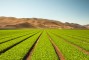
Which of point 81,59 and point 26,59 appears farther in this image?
point 26,59

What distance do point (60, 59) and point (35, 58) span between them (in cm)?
257

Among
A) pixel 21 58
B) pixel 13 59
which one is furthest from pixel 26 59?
pixel 13 59

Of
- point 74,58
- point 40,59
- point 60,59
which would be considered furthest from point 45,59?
point 74,58

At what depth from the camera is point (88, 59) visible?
45.2 ft

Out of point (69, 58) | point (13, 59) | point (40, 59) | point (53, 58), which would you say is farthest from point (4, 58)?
point (69, 58)

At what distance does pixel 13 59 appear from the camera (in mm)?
13523

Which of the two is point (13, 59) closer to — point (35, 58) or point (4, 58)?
point (4, 58)

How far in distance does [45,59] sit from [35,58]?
41.7 inches

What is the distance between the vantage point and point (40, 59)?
13555 mm

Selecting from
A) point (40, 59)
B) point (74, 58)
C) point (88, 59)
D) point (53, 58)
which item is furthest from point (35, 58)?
point (88, 59)

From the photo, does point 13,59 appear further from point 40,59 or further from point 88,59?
point 88,59

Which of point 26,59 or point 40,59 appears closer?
point 40,59

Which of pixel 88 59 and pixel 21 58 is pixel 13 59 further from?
pixel 88 59

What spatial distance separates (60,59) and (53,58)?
886mm
